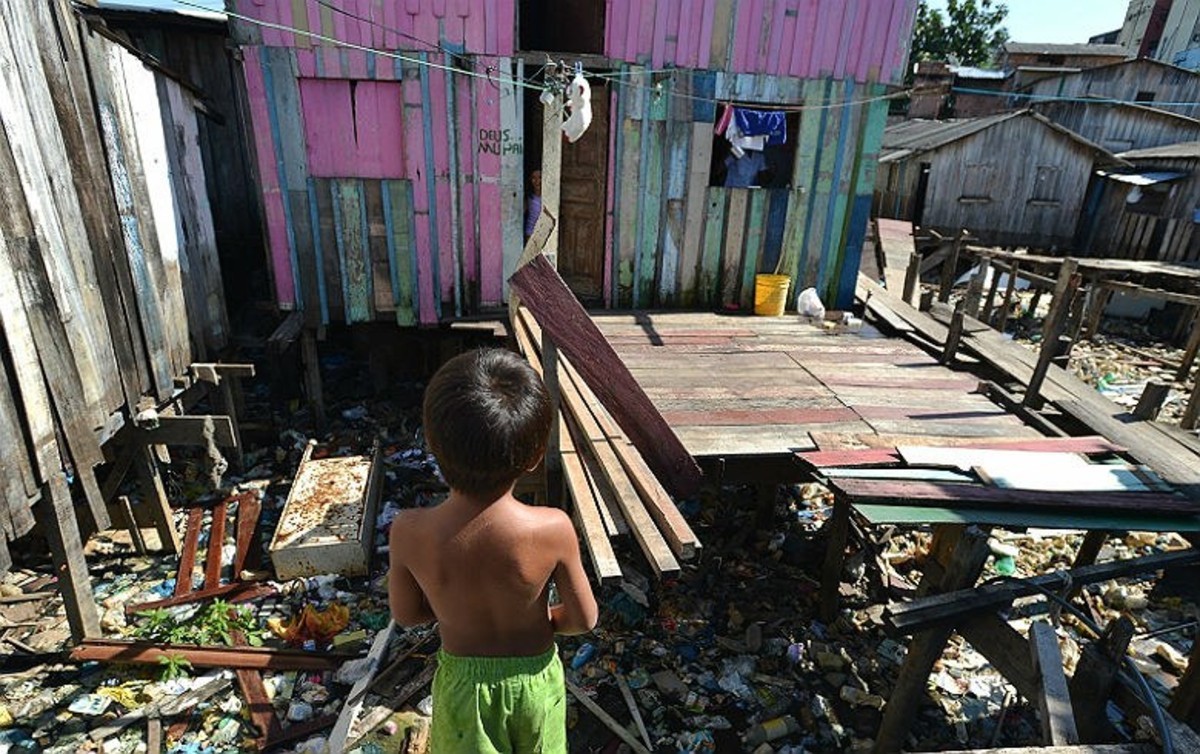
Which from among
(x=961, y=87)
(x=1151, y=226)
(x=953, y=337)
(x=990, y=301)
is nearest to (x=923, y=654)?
(x=953, y=337)

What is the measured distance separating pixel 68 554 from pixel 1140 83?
33139 millimetres

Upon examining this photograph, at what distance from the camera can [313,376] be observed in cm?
788

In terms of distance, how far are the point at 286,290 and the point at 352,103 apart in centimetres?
233

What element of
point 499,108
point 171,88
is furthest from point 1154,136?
point 171,88

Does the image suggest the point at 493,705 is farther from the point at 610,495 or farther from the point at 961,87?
the point at 961,87

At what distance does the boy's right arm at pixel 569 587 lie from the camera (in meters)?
1.99

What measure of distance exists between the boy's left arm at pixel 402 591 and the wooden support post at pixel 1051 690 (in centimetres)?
260

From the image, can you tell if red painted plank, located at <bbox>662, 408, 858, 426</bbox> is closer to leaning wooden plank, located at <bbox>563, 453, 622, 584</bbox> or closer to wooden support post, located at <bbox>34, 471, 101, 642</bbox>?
leaning wooden plank, located at <bbox>563, 453, 622, 584</bbox>

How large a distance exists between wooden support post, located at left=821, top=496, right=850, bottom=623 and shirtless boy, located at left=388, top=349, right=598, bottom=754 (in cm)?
364

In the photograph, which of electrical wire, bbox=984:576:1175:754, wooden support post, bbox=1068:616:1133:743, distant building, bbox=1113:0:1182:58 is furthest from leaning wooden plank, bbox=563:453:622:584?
distant building, bbox=1113:0:1182:58

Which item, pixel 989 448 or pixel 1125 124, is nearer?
pixel 989 448

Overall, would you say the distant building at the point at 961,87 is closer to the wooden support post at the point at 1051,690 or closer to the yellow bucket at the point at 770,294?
the yellow bucket at the point at 770,294

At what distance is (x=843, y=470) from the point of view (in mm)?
4234

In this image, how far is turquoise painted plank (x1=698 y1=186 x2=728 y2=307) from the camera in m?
7.98
